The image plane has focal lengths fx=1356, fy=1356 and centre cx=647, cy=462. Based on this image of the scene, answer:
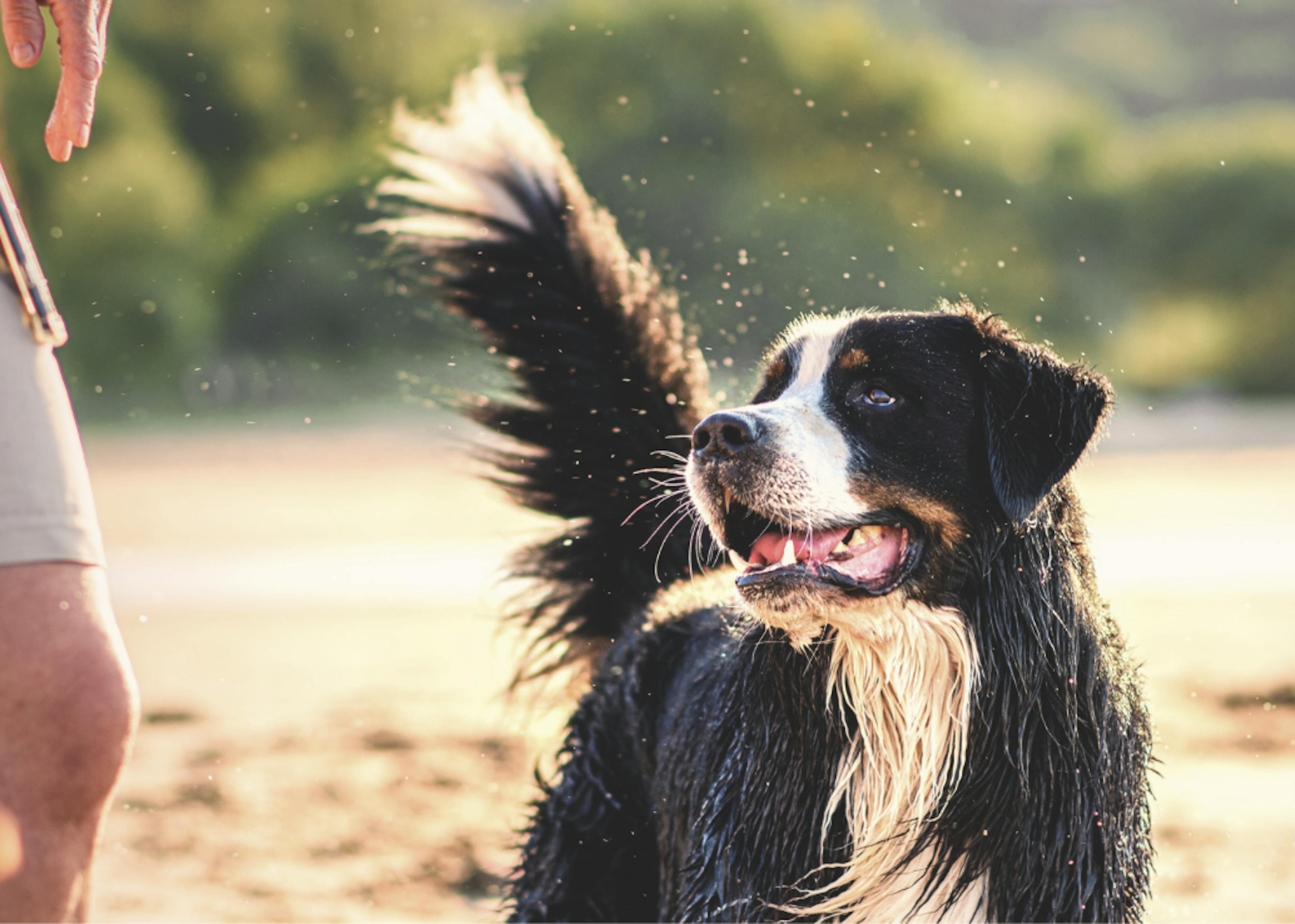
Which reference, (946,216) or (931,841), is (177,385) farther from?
(931,841)

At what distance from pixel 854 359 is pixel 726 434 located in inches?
12.9

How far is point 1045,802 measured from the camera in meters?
2.68

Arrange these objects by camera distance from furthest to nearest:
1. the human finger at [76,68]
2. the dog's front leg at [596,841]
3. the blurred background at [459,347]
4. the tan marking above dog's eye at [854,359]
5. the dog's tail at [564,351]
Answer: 1. the blurred background at [459,347]
2. the dog's tail at [564,351]
3. the dog's front leg at [596,841]
4. the tan marking above dog's eye at [854,359]
5. the human finger at [76,68]

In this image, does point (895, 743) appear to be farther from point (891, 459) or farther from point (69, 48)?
point (69, 48)

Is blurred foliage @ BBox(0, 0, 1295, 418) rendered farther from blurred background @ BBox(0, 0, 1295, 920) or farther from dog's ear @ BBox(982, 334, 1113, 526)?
dog's ear @ BBox(982, 334, 1113, 526)

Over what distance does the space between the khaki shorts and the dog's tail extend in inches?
76.2

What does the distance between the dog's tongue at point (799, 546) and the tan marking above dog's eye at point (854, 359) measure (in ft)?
1.16

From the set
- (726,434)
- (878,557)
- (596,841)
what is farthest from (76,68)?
(596,841)

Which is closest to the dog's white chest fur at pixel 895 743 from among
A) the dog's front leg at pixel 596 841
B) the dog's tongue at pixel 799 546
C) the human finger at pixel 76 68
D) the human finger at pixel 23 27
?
the dog's tongue at pixel 799 546

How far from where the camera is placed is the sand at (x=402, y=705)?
4.40 metres

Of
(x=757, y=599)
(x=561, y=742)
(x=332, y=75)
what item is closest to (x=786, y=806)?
(x=757, y=599)

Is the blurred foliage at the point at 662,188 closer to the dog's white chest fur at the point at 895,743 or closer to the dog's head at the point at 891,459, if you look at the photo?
the dog's head at the point at 891,459

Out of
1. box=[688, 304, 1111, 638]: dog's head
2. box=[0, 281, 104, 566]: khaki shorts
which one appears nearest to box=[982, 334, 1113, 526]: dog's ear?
box=[688, 304, 1111, 638]: dog's head

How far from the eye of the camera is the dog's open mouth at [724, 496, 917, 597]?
8.80 feet
